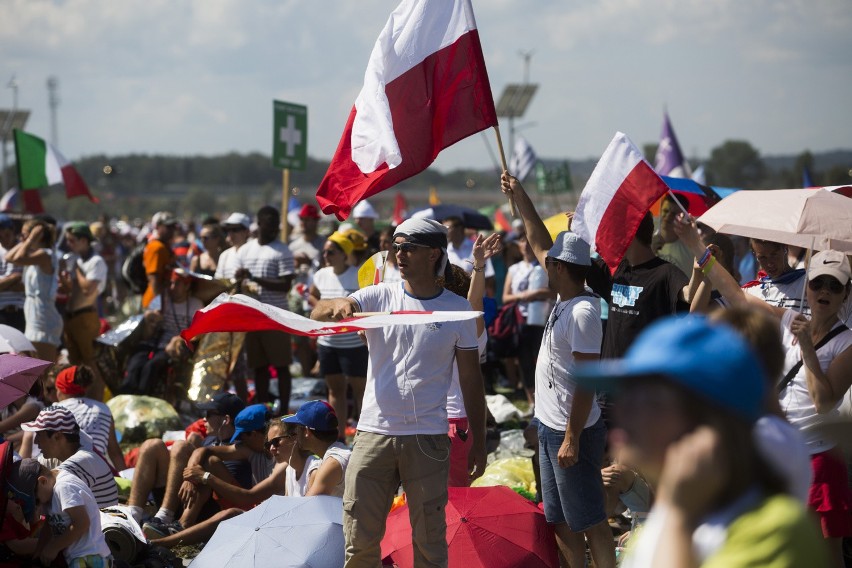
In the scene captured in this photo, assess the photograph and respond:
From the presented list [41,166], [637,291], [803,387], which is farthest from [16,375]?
[41,166]

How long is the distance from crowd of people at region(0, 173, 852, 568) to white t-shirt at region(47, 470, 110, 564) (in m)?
0.01

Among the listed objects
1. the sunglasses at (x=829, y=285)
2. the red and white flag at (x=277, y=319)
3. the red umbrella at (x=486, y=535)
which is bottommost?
the red umbrella at (x=486, y=535)

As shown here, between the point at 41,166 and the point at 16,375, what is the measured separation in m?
10.2

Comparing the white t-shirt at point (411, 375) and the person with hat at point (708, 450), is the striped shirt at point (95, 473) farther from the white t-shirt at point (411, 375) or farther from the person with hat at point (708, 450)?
the person with hat at point (708, 450)

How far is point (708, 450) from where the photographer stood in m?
1.63

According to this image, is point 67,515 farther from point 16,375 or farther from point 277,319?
point 277,319

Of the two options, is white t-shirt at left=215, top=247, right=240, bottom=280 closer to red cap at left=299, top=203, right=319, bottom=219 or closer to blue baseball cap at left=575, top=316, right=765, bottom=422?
red cap at left=299, top=203, right=319, bottom=219

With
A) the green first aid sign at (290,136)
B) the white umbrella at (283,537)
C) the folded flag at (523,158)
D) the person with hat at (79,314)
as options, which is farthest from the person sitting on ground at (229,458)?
the folded flag at (523,158)

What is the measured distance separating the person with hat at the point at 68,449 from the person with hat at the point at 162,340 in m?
3.73

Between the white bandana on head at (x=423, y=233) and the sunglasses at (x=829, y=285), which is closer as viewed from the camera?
the sunglasses at (x=829, y=285)

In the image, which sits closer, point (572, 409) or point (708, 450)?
point (708, 450)

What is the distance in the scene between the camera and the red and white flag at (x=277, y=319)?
13.6ft

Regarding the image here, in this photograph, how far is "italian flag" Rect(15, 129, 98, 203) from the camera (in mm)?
14523

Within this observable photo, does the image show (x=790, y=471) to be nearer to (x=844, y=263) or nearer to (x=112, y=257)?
(x=844, y=263)
